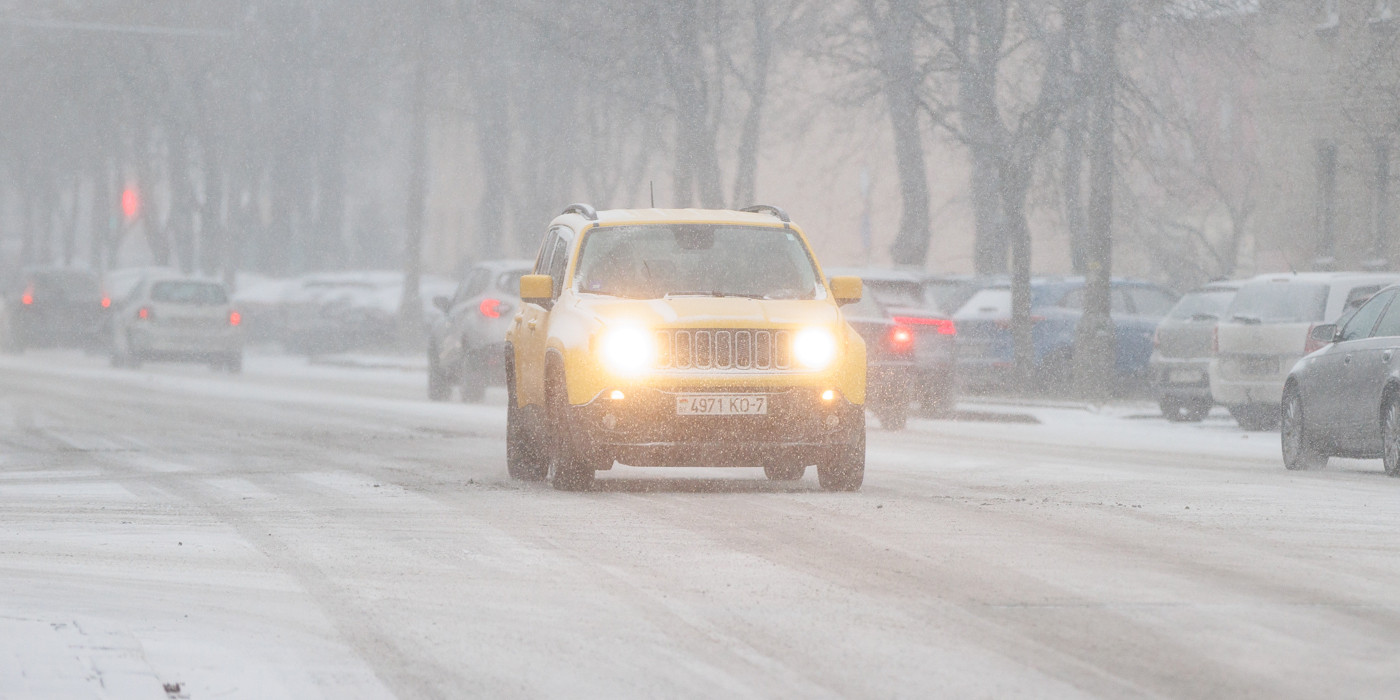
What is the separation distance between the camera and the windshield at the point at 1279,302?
22.4 m

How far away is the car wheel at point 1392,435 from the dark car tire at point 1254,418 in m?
7.61

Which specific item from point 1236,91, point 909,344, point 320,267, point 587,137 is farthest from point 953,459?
point 320,267

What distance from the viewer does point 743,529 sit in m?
11.8

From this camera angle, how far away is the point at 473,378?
89.4ft

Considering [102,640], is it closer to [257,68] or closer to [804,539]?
[804,539]

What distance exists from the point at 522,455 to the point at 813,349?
7.84 feet

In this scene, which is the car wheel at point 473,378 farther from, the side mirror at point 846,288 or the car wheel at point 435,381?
the side mirror at point 846,288

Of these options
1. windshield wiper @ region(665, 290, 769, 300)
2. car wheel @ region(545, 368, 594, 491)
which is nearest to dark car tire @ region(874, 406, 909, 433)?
windshield wiper @ region(665, 290, 769, 300)

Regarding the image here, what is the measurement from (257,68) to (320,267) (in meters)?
12.0

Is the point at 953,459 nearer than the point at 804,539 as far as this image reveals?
No

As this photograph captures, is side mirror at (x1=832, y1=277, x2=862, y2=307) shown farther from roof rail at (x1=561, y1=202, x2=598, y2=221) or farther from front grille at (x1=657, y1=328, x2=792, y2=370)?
roof rail at (x1=561, y1=202, x2=598, y2=221)

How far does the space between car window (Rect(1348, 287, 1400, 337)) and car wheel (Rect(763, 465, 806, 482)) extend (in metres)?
4.45

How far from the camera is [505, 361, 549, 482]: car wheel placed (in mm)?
15086

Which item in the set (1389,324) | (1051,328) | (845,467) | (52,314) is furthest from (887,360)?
(52,314)
